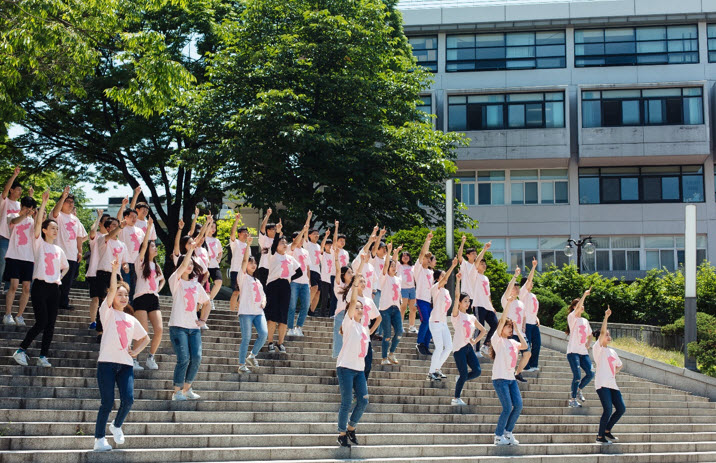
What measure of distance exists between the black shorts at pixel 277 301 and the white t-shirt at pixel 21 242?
359 cm

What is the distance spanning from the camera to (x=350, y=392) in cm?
970

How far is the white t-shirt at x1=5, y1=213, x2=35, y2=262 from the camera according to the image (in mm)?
11781

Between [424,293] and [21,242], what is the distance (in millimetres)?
6677

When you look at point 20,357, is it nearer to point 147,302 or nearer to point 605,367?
point 147,302

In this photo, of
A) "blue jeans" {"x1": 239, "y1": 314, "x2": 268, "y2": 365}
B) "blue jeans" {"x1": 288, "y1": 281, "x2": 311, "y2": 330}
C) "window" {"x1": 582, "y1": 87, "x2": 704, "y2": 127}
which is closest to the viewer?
"blue jeans" {"x1": 239, "y1": 314, "x2": 268, "y2": 365}

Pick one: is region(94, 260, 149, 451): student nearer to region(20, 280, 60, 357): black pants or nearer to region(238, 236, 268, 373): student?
region(20, 280, 60, 357): black pants

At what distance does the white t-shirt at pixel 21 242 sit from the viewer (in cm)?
1178

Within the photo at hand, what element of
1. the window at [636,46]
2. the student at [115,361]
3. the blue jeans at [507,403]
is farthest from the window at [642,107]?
the student at [115,361]

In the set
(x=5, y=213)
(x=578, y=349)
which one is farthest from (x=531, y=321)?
(x=5, y=213)

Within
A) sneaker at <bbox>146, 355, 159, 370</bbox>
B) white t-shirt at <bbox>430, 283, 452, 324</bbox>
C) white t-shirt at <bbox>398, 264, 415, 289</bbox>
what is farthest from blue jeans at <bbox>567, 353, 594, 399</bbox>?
sneaker at <bbox>146, 355, 159, 370</bbox>

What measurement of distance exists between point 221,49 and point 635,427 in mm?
20171

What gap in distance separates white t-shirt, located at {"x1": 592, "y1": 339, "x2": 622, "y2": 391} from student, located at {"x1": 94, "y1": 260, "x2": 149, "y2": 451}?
6.61 meters

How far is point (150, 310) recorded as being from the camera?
11.0 m

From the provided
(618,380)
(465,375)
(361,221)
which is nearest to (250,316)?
(465,375)
